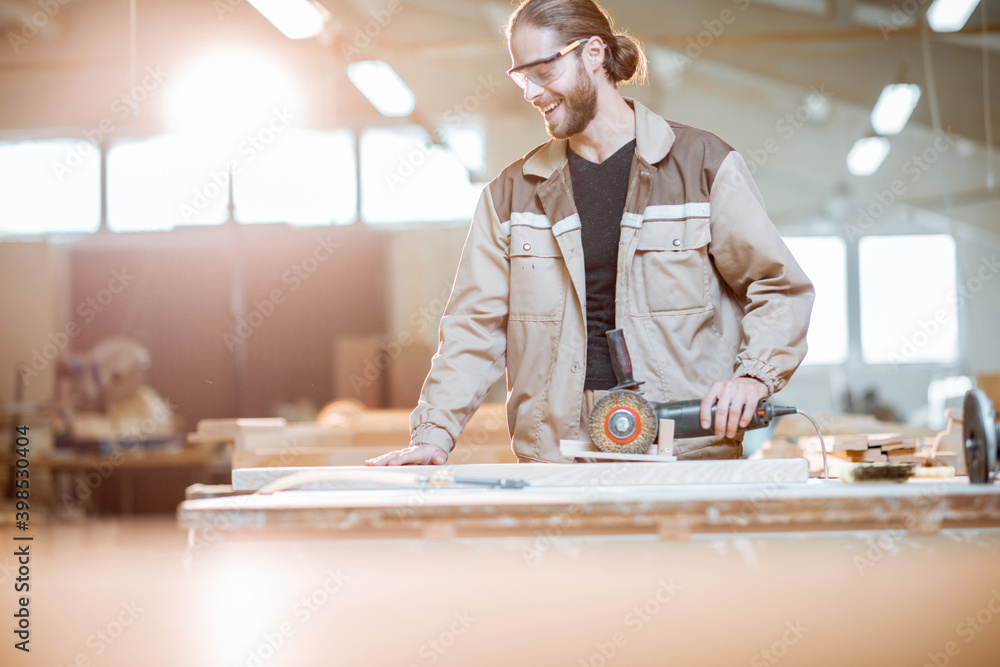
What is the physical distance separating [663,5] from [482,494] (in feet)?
21.8

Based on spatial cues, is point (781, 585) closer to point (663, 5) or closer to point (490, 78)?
point (663, 5)

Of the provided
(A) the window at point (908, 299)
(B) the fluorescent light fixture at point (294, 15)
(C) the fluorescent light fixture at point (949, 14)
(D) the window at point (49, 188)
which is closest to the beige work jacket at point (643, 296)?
(B) the fluorescent light fixture at point (294, 15)

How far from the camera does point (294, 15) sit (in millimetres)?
4277

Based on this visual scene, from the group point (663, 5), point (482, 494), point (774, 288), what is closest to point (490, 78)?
point (663, 5)

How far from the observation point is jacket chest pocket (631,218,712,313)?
1.96 m

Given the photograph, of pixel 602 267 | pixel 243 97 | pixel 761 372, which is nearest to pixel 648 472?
pixel 761 372

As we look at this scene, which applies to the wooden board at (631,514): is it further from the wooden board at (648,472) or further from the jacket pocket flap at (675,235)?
the jacket pocket flap at (675,235)

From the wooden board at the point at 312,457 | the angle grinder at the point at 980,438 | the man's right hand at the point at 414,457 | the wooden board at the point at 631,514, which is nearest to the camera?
the wooden board at the point at 631,514

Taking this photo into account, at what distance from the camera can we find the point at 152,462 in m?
6.15

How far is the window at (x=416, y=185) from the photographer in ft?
27.2

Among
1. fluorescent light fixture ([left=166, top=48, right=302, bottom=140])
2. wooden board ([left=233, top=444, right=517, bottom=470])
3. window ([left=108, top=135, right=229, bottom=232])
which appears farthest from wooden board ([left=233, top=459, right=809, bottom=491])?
window ([left=108, top=135, right=229, bottom=232])

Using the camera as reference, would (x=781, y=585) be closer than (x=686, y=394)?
Yes

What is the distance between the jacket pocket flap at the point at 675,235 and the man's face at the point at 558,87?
0.91 feet

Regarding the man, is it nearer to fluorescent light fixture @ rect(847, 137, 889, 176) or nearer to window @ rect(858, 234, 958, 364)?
fluorescent light fixture @ rect(847, 137, 889, 176)
